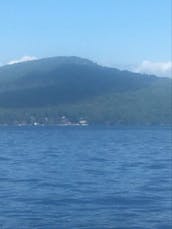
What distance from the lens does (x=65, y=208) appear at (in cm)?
3200

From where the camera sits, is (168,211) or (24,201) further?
(24,201)

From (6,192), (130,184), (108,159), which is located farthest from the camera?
(108,159)

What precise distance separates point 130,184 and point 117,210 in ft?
33.8

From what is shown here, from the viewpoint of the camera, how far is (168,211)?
30656 mm

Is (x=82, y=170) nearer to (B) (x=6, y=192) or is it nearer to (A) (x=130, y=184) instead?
(A) (x=130, y=184)

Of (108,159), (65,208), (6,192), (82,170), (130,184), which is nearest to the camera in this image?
(65,208)

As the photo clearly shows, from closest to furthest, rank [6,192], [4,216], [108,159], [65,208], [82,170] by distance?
[4,216], [65,208], [6,192], [82,170], [108,159]

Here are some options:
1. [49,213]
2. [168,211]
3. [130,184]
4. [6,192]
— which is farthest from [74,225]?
[130,184]

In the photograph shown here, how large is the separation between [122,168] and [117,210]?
22.9 m

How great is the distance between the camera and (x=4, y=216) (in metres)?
29.7

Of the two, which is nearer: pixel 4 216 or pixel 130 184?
pixel 4 216

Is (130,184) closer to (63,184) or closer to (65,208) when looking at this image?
(63,184)

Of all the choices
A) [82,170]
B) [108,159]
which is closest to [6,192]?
[82,170]

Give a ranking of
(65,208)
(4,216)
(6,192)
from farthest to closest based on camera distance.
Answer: (6,192), (65,208), (4,216)
